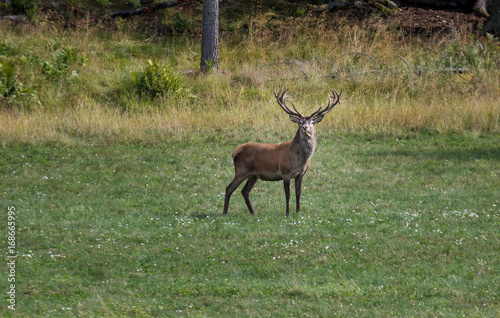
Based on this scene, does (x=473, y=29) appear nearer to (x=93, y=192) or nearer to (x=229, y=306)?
(x=93, y=192)

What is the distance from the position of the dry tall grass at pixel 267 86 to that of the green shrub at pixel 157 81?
0.33m

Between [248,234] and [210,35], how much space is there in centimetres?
1246

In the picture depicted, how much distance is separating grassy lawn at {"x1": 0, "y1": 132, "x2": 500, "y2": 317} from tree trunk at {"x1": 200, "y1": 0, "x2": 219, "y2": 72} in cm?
613

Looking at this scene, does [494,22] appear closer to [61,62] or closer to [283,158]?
[61,62]

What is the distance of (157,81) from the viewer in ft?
60.5

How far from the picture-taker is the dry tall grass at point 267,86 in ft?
53.2

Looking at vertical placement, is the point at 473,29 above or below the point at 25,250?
above

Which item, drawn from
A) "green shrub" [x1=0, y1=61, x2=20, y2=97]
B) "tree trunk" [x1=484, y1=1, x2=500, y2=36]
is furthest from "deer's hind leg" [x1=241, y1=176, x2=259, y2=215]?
"tree trunk" [x1=484, y1=1, x2=500, y2=36]

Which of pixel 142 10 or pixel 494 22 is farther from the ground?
pixel 142 10

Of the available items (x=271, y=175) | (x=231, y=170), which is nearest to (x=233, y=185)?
(x=271, y=175)

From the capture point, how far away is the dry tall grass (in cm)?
1622

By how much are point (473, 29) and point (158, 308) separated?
21.4 metres

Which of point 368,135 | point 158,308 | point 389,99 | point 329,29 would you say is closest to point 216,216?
point 158,308

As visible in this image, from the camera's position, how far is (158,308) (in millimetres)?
6523
